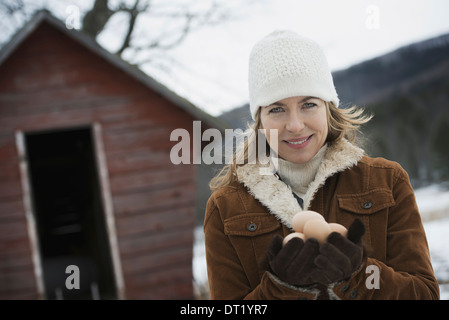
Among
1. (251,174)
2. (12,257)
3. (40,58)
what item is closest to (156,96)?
(40,58)

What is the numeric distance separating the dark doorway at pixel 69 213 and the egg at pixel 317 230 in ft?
17.2

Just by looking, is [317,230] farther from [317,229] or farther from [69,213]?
[69,213]

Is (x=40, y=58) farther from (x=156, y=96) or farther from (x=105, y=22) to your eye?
(x=105, y=22)

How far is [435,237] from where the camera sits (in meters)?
7.63

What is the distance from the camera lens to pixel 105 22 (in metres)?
8.66

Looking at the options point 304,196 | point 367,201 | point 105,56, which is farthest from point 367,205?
point 105,56

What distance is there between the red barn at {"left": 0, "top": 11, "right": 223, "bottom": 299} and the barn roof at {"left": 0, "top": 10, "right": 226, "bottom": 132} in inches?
0.5

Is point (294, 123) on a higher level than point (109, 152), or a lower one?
lower

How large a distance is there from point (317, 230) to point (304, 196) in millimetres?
397

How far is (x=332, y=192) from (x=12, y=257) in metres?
4.27

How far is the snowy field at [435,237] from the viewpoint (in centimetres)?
521

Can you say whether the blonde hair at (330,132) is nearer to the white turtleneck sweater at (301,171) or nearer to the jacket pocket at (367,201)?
the white turtleneck sweater at (301,171)

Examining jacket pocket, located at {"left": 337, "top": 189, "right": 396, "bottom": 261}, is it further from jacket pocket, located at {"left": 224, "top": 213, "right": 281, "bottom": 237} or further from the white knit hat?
the white knit hat
